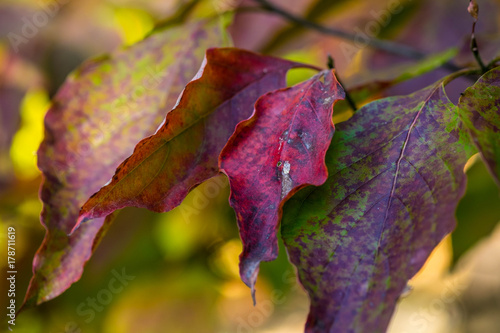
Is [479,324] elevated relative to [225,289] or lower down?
lower down

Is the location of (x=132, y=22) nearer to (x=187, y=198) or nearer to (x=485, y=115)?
(x=187, y=198)

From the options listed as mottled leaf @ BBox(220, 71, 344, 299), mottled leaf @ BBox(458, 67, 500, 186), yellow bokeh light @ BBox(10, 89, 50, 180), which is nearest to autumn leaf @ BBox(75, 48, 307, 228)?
mottled leaf @ BBox(220, 71, 344, 299)

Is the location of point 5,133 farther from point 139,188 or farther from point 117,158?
point 139,188

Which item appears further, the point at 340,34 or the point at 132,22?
the point at 132,22

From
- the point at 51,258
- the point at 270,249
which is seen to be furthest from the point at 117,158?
the point at 270,249

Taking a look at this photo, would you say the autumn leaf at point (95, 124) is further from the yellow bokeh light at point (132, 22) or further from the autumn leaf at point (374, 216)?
the yellow bokeh light at point (132, 22)

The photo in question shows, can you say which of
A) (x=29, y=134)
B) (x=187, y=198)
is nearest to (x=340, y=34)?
(x=187, y=198)
